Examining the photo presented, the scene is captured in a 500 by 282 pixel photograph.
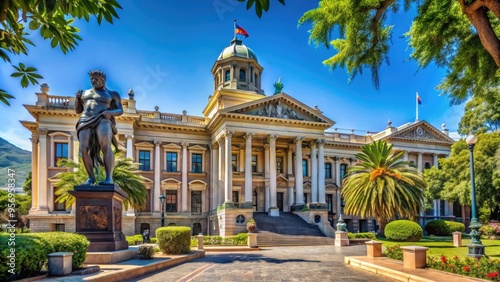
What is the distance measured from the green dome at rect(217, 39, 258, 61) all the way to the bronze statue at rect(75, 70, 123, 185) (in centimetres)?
3313

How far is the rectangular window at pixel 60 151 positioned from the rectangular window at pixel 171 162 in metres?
9.74

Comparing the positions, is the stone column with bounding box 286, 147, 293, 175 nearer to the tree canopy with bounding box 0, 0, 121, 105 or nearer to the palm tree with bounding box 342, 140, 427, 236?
the palm tree with bounding box 342, 140, 427, 236

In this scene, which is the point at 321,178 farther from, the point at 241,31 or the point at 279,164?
the point at 241,31

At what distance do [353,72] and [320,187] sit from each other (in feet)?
90.0

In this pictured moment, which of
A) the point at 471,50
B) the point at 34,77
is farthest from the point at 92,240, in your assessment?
the point at 471,50

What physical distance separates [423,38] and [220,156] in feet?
90.0

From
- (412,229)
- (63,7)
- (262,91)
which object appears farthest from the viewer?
(262,91)

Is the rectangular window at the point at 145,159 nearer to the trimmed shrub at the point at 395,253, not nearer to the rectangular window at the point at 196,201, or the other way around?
the rectangular window at the point at 196,201

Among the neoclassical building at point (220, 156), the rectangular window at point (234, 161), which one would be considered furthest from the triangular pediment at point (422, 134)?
the rectangular window at point (234, 161)

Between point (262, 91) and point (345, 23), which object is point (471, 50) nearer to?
point (345, 23)

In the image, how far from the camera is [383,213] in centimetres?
2812

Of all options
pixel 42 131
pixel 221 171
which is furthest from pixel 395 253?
pixel 42 131

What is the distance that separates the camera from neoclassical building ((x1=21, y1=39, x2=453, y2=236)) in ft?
109

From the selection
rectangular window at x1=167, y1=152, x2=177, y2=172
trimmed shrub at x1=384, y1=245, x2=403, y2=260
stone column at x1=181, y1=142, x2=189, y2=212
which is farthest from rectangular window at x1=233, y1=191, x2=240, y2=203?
trimmed shrub at x1=384, y1=245, x2=403, y2=260
